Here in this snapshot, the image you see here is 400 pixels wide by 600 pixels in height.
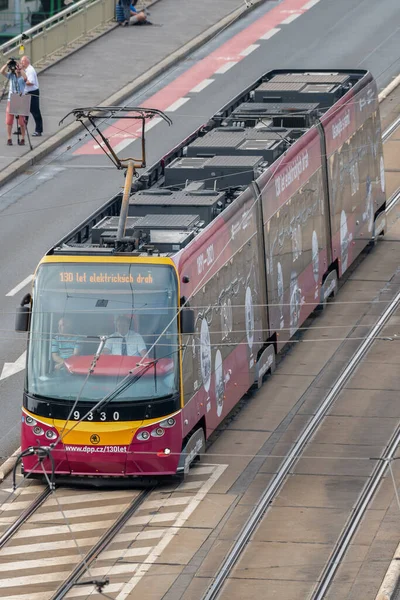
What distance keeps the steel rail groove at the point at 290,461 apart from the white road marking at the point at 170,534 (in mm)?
844

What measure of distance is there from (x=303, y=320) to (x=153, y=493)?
788cm

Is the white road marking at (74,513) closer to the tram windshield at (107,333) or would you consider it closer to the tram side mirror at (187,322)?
the tram windshield at (107,333)

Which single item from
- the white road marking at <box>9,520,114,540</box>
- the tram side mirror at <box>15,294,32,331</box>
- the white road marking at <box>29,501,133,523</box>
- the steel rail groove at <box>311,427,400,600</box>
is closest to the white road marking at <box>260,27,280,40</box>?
the steel rail groove at <box>311,427,400,600</box>

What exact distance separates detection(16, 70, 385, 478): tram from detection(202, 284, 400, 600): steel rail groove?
3.99ft

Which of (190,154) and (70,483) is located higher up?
(190,154)

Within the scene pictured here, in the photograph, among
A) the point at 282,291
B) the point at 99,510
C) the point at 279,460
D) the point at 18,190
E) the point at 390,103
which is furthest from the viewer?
the point at 390,103

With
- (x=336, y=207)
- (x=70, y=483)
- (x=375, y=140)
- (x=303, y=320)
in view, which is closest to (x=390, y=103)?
(x=375, y=140)

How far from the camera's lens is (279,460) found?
2586cm

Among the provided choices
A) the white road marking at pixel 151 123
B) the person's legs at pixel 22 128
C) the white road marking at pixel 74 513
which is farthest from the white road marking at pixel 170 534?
the white road marking at pixel 151 123

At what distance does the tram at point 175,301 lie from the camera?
23.9 m

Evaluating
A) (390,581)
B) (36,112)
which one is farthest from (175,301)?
(36,112)

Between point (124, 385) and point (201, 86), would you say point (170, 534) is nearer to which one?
point (124, 385)

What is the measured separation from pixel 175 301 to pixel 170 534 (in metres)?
3.23

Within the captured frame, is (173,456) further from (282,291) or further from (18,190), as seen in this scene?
(18,190)
